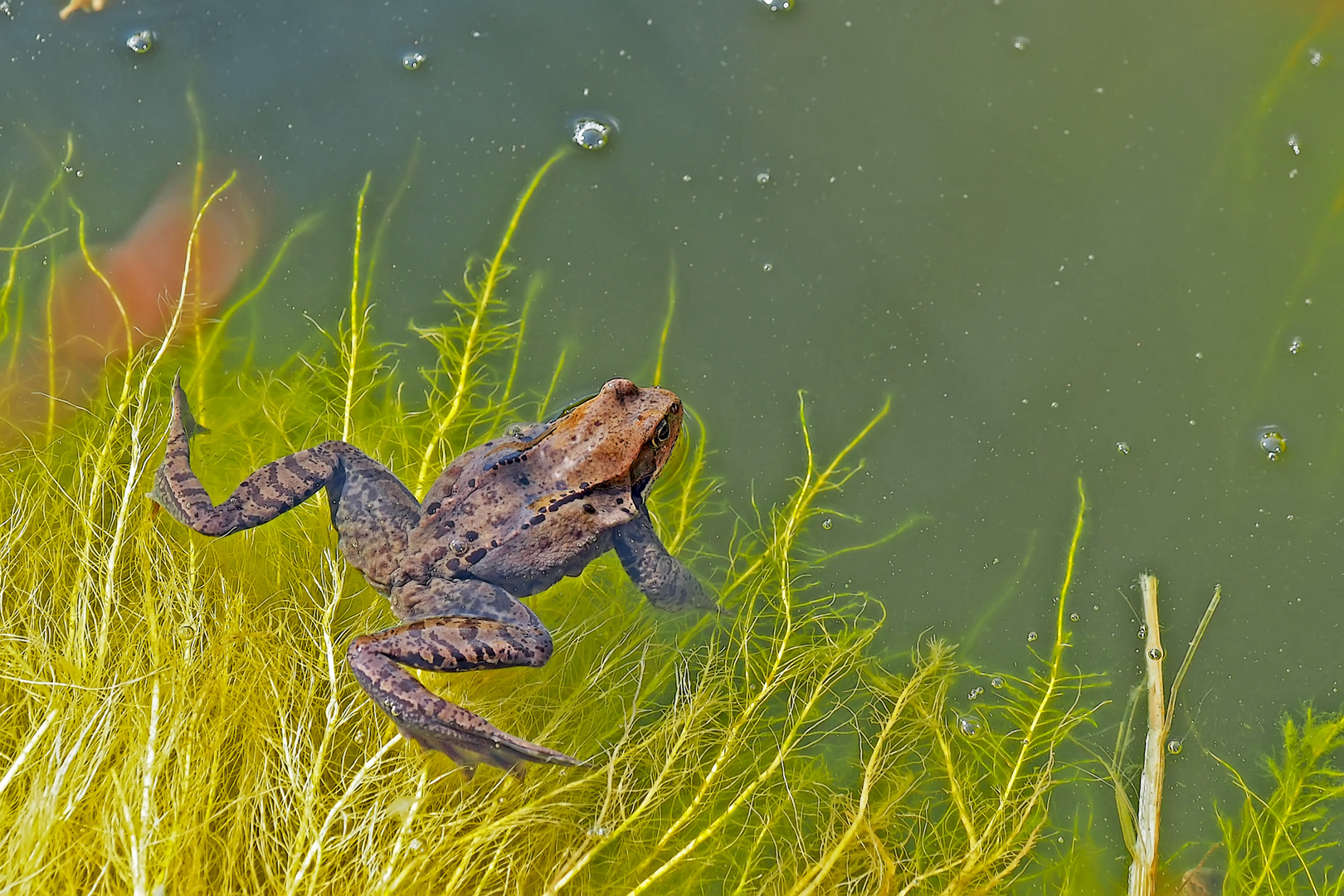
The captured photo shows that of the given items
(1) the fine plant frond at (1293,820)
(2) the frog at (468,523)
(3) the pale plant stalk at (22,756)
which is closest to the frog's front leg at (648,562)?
(2) the frog at (468,523)

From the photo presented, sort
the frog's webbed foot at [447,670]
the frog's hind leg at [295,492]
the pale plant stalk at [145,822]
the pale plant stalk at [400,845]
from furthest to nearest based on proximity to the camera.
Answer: the frog's hind leg at [295,492] → the frog's webbed foot at [447,670] → the pale plant stalk at [400,845] → the pale plant stalk at [145,822]

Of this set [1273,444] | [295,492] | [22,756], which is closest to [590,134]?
[295,492]

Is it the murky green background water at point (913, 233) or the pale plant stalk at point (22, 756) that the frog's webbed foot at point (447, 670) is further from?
the murky green background water at point (913, 233)

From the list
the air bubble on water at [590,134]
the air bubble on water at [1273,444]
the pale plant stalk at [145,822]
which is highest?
the air bubble on water at [590,134]

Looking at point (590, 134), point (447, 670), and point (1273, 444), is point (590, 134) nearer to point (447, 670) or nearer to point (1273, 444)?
point (447, 670)

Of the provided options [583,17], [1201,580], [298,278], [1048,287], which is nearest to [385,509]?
[298,278]

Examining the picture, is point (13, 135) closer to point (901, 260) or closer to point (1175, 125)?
point (901, 260)

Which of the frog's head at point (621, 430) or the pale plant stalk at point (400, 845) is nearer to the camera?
the pale plant stalk at point (400, 845)
